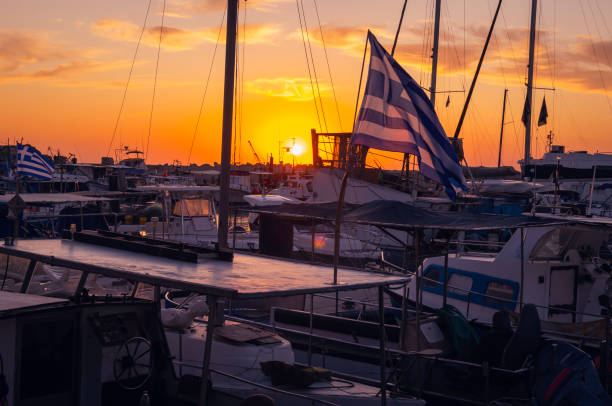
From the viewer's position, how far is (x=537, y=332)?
11766 millimetres

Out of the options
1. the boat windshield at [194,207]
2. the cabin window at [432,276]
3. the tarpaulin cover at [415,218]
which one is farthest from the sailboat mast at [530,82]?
the tarpaulin cover at [415,218]

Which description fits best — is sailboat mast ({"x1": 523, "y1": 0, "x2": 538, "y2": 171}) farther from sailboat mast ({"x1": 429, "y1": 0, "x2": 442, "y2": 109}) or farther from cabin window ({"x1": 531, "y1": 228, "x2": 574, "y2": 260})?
cabin window ({"x1": 531, "y1": 228, "x2": 574, "y2": 260})

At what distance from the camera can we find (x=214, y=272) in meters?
7.83

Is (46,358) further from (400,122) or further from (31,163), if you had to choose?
(31,163)

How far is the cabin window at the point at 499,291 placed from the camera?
51.2 ft

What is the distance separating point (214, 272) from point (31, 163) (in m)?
23.4

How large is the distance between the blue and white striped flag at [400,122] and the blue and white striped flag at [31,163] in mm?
20590

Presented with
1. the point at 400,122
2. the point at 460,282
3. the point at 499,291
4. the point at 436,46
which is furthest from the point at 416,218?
the point at 436,46

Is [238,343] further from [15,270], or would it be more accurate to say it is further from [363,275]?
[15,270]

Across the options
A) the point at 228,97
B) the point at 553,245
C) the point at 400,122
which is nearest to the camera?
the point at 400,122

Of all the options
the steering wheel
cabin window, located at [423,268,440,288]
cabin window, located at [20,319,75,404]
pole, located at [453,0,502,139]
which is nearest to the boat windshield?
pole, located at [453,0,502,139]

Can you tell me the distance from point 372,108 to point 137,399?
19.8ft

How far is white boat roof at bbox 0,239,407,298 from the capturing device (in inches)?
270

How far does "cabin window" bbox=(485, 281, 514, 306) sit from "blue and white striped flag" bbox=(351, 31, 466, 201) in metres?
4.06
